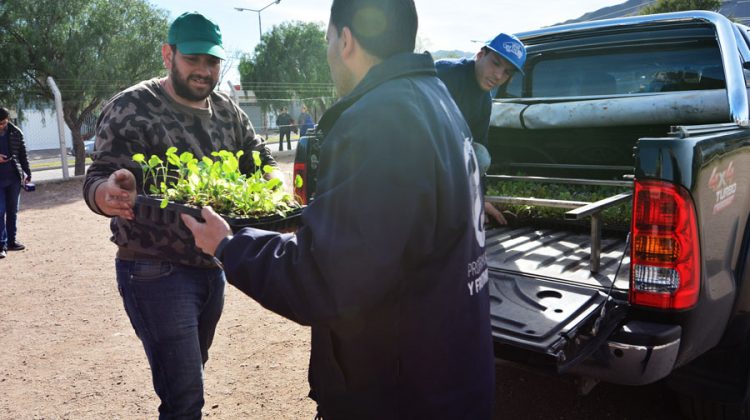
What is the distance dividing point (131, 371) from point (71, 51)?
14478 millimetres

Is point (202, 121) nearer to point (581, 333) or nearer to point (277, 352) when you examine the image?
point (581, 333)

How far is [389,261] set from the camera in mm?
1241

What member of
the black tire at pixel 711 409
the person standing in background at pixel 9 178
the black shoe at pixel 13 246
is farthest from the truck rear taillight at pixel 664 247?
the black shoe at pixel 13 246

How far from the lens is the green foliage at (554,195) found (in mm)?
3742

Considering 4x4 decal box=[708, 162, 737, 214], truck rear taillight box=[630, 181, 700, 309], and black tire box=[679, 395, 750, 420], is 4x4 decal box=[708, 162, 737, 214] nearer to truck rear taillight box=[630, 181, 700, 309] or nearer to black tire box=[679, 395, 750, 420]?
truck rear taillight box=[630, 181, 700, 309]

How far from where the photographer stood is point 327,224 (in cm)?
125

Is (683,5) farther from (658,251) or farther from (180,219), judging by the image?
(180,219)

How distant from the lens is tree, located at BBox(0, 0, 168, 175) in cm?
1505

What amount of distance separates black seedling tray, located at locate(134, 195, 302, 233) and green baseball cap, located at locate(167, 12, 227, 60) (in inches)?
26.3

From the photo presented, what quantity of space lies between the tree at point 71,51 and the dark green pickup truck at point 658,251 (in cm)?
1459

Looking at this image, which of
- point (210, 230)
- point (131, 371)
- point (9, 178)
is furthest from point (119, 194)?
point (9, 178)

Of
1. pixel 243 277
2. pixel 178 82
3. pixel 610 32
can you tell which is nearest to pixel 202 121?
pixel 178 82

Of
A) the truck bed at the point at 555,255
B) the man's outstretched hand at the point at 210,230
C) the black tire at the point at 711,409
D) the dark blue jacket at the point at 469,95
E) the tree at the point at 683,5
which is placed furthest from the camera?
the tree at the point at 683,5

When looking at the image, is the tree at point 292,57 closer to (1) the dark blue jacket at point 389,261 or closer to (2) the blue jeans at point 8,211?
(2) the blue jeans at point 8,211
